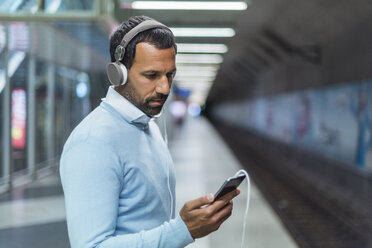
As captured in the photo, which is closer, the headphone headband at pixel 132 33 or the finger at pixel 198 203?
the finger at pixel 198 203

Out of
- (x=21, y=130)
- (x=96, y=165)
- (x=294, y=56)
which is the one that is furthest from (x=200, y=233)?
(x=294, y=56)

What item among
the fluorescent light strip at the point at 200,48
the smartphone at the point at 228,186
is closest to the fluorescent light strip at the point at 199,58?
the fluorescent light strip at the point at 200,48

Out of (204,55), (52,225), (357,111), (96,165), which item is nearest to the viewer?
(96,165)

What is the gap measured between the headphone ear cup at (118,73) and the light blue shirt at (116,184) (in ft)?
0.23

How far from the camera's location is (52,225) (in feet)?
19.3

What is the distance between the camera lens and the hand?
51.8 inches

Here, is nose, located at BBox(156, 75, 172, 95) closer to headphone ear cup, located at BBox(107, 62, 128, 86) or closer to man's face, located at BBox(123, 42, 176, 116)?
man's face, located at BBox(123, 42, 176, 116)

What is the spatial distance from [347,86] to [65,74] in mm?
7802

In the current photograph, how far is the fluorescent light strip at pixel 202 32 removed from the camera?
1522cm

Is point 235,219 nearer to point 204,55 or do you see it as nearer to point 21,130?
point 21,130

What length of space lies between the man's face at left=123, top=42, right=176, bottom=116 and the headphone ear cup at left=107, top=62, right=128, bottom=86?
2 cm

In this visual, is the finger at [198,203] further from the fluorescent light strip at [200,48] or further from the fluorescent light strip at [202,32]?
the fluorescent light strip at [200,48]

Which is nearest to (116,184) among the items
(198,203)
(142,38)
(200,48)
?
(198,203)

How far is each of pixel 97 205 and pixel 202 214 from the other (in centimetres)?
30
